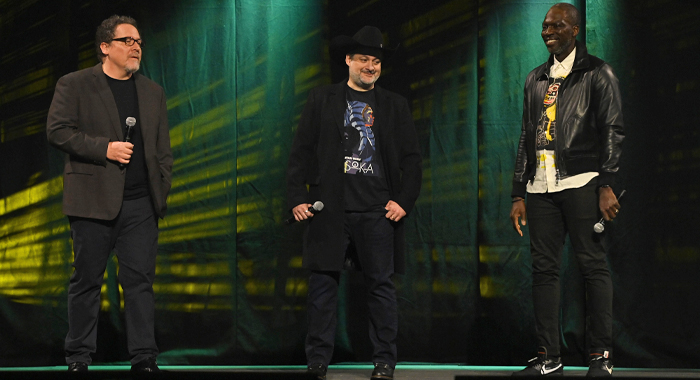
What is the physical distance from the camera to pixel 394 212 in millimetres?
3303

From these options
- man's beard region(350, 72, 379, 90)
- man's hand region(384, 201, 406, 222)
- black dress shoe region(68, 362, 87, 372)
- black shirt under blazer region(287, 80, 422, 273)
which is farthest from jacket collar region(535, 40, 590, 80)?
black dress shoe region(68, 362, 87, 372)

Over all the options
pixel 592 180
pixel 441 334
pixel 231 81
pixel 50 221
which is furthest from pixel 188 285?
pixel 592 180

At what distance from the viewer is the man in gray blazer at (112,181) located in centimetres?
309

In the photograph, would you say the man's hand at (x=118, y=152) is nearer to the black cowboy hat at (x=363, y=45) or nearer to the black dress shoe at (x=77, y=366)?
the black dress shoe at (x=77, y=366)

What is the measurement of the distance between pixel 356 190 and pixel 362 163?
5.1 inches

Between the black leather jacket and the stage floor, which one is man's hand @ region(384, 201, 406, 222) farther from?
the stage floor

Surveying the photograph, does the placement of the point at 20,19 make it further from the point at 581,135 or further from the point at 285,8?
the point at 581,135

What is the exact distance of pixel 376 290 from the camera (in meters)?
3.32

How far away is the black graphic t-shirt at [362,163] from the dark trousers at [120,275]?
909 millimetres

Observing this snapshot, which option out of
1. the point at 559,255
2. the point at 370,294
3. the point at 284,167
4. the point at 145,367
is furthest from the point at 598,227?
the point at 145,367

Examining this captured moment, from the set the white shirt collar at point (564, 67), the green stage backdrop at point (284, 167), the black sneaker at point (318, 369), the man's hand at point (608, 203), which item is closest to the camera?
the man's hand at point (608, 203)

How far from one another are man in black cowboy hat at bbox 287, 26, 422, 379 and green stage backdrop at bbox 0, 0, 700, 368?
649mm

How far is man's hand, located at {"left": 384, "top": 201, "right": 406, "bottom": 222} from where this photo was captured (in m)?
3.30

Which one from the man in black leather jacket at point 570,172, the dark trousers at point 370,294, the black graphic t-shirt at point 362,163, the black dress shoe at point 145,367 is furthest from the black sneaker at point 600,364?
the black dress shoe at point 145,367
